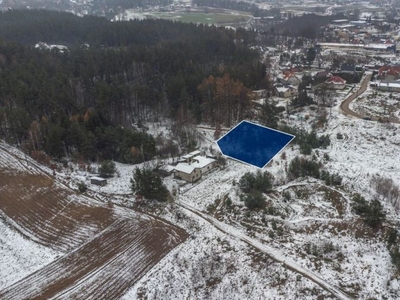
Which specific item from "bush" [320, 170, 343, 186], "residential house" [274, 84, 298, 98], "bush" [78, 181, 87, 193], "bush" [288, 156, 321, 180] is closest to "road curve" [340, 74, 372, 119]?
"residential house" [274, 84, 298, 98]

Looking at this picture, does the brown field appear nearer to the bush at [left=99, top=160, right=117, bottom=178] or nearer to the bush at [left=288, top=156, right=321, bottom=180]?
the bush at [left=99, top=160, right=117, bottom=178]

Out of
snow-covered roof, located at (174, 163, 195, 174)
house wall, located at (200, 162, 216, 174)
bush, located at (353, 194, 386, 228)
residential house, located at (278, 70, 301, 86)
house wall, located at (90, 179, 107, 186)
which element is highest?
bush, located at (353, 194, 386, 228)

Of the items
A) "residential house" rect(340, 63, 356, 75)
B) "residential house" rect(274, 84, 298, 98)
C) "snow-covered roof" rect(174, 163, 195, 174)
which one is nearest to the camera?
"snow-covered roof" rect(174, 163, 195, 174)

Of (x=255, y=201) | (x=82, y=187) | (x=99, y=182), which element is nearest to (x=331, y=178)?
(x=255, y=201)

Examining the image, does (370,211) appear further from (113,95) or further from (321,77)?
(321,77)

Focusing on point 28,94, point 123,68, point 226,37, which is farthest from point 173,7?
point 28,94

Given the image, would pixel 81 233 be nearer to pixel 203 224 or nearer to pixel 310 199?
pixel 203 224
